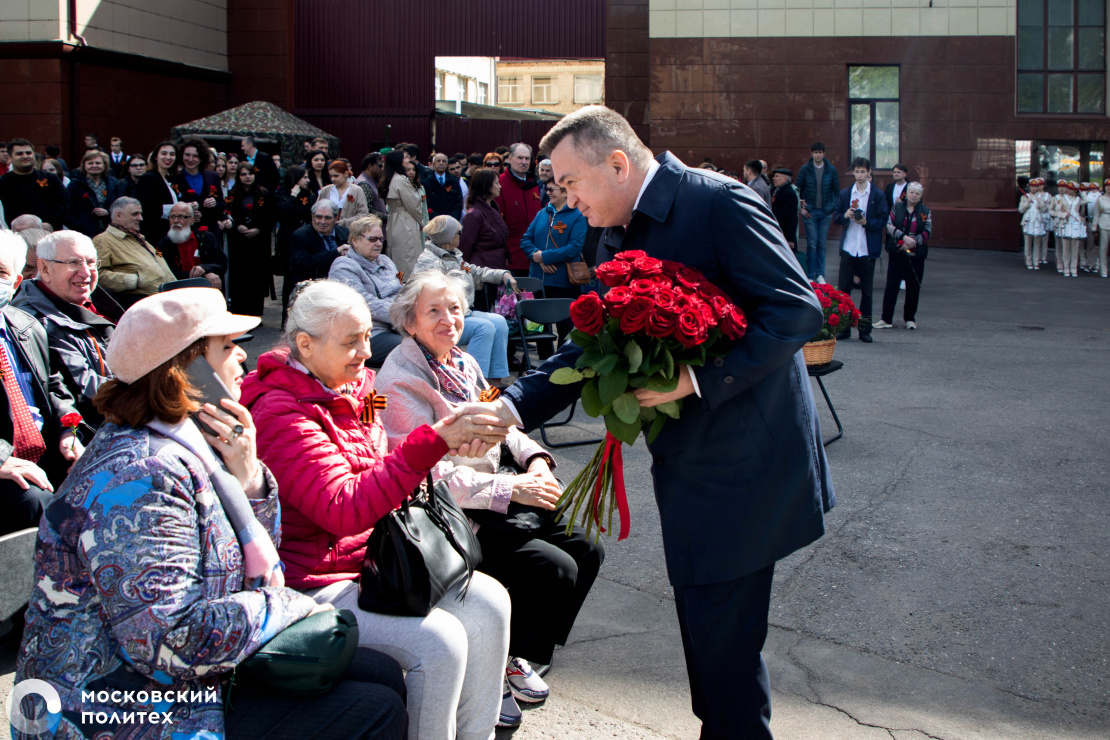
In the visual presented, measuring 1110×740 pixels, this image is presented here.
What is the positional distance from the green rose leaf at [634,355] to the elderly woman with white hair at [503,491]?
3.64 feet

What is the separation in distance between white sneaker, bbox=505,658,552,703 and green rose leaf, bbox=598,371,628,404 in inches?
57.1

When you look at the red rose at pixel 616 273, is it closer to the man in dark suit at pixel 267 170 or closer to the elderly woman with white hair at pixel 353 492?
the elderly woman with white hair at pixel 353 492

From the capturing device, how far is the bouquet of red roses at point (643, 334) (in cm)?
249

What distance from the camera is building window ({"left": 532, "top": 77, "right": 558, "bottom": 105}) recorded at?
6525 centimetres

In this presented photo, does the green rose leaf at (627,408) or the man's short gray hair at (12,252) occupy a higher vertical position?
the man's short gray hair at (12,252)

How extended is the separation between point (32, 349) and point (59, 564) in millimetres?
2476

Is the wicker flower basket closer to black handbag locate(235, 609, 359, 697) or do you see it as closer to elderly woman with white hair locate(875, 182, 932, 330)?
black handbag locate(235, 609, 359, 697)

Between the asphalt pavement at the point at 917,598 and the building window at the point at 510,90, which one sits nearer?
the asphalt pavement at the point at 917,598

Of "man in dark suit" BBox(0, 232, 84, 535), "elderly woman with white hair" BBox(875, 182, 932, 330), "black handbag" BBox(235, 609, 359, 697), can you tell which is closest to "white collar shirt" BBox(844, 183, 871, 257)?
"elderly woman with white hair" BBox(875, 182, 932, 330)

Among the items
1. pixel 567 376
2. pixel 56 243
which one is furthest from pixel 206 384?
pixel 56 243

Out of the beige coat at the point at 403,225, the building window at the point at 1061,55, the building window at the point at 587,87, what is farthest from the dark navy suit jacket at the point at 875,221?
the building window at the point at 587,87

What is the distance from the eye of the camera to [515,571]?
352cm

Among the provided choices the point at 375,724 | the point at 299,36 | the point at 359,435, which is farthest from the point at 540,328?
the point at 299,36

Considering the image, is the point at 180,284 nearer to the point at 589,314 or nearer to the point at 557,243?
the point at 557,243
